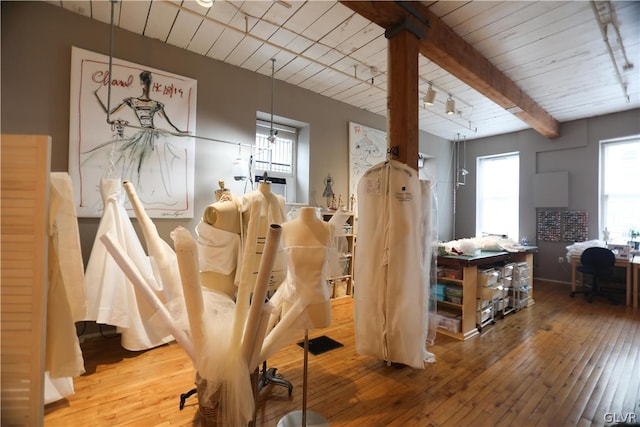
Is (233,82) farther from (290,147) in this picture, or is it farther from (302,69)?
(290,147)

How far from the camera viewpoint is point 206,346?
115 centimetres

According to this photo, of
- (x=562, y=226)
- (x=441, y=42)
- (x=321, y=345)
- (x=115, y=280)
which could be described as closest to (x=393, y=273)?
(x=321, y=345)

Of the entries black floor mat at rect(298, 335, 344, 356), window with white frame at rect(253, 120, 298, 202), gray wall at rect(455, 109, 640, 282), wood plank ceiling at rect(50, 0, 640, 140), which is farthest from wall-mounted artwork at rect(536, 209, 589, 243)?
black floor mat at rect(298, 335, 344, 356)

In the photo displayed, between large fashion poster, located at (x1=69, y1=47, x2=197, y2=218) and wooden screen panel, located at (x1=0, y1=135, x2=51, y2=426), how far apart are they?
5.99 feet

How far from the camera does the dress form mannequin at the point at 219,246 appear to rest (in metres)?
1.80

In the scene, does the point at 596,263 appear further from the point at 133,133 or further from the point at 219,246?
the point at 133,133

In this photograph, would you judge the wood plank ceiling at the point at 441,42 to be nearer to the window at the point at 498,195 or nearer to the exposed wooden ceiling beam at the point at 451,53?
the exposed wooden ceiling beam at the point at 451,53

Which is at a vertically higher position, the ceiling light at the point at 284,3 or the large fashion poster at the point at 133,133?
the ceiling light at the point at 284,3

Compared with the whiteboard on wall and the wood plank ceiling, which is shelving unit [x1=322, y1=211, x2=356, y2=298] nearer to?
the wood plank ceiling

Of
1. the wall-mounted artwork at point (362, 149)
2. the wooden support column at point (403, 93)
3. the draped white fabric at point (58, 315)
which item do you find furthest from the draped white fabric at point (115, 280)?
the wall-mounted artwork at point (362, 149)

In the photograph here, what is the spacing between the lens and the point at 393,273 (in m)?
2.22

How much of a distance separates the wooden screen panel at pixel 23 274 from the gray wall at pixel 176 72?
78.2 inches

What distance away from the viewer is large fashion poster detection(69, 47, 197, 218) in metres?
2.64

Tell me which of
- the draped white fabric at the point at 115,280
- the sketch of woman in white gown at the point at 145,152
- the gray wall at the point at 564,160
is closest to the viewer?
the draped white fabric at the point at 115,280
